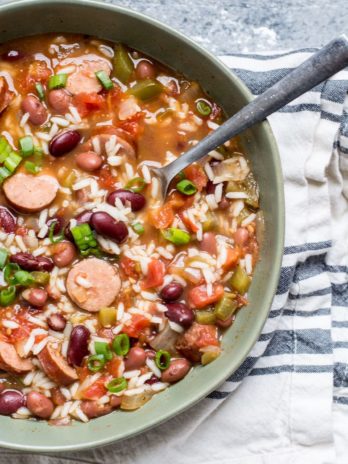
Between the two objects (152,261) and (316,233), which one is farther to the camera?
(316,233)

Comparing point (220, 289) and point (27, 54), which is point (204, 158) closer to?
point (220, 289)

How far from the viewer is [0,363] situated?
10.4 ft

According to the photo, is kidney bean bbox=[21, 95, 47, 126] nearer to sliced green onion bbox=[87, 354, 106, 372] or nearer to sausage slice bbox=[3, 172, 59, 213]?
sausage slice bbox=[3, 172, 59, 213]

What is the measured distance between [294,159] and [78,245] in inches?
40.6

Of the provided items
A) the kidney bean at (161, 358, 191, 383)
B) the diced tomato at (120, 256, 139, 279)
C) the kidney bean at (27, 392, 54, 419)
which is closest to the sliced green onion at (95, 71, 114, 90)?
the diced tomato at (120, 256, 139, 279)

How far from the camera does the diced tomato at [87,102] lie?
3188mm

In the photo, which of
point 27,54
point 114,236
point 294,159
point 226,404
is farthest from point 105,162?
point 226,404

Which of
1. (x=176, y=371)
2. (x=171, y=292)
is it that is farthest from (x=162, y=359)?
(x=171, y=292)

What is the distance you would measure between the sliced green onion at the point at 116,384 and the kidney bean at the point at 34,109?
3.60 feet

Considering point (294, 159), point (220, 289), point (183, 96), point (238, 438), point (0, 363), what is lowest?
point (238, 438)

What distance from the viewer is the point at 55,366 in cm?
312

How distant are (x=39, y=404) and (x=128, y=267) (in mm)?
662

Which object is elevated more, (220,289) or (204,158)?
(204,158)

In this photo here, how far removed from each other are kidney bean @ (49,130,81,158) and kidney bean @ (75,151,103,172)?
2.3 inches
